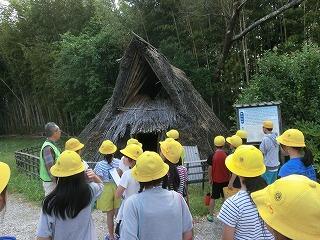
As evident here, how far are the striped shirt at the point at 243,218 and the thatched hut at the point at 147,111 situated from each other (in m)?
7.83

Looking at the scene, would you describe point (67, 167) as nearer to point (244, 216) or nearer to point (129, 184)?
point (129, 184)

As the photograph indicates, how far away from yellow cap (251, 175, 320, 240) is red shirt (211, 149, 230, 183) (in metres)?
4.47

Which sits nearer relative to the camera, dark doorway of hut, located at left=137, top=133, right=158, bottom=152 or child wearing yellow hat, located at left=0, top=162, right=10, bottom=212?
child wearing yellow hat, located at left=0, top=162, right=10, bottom=212

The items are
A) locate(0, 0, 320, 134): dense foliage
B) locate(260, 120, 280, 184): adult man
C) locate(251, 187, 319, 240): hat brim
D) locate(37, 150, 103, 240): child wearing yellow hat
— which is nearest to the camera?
locate(251, 187, 319, 240): hat brim

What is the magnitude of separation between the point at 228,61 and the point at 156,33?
3.34 meters

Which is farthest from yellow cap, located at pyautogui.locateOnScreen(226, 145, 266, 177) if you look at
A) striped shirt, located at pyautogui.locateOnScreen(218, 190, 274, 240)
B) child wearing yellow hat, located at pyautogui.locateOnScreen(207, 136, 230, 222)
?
child wearing yellow hat, located at pyautogui.locateOnScreen(207, 136, 230, 222)

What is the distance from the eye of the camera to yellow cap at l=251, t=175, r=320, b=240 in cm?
159

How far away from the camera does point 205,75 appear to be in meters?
16.2

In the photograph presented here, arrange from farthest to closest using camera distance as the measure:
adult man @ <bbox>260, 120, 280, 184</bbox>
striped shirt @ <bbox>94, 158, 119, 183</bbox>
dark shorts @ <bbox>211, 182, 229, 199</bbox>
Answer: adult man @ <bbox>260, 120, 280, 184</bbox>
dark shorts @ <bbox>211, 182, 229, 199</bbox>
striped shirt @ <bbox>94, 158, 119, 183</bbox>

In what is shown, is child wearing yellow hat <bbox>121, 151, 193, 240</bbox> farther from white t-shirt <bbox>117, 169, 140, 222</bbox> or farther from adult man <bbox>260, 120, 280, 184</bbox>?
adult man <bbox>260, 120, 280, 184</bbox>

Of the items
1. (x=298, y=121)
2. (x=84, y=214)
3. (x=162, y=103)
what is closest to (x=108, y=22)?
(x=162, y=103)

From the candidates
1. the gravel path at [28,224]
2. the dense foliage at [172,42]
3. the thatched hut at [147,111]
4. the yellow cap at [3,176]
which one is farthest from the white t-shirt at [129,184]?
the dense foliage at [172,42]

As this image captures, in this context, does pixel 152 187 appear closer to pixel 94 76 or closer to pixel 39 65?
Result: pixel 94 76

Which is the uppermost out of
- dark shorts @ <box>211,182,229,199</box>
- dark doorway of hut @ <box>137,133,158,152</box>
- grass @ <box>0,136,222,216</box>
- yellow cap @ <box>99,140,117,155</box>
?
yellow cap @ <box>99,140,117,155</box>
